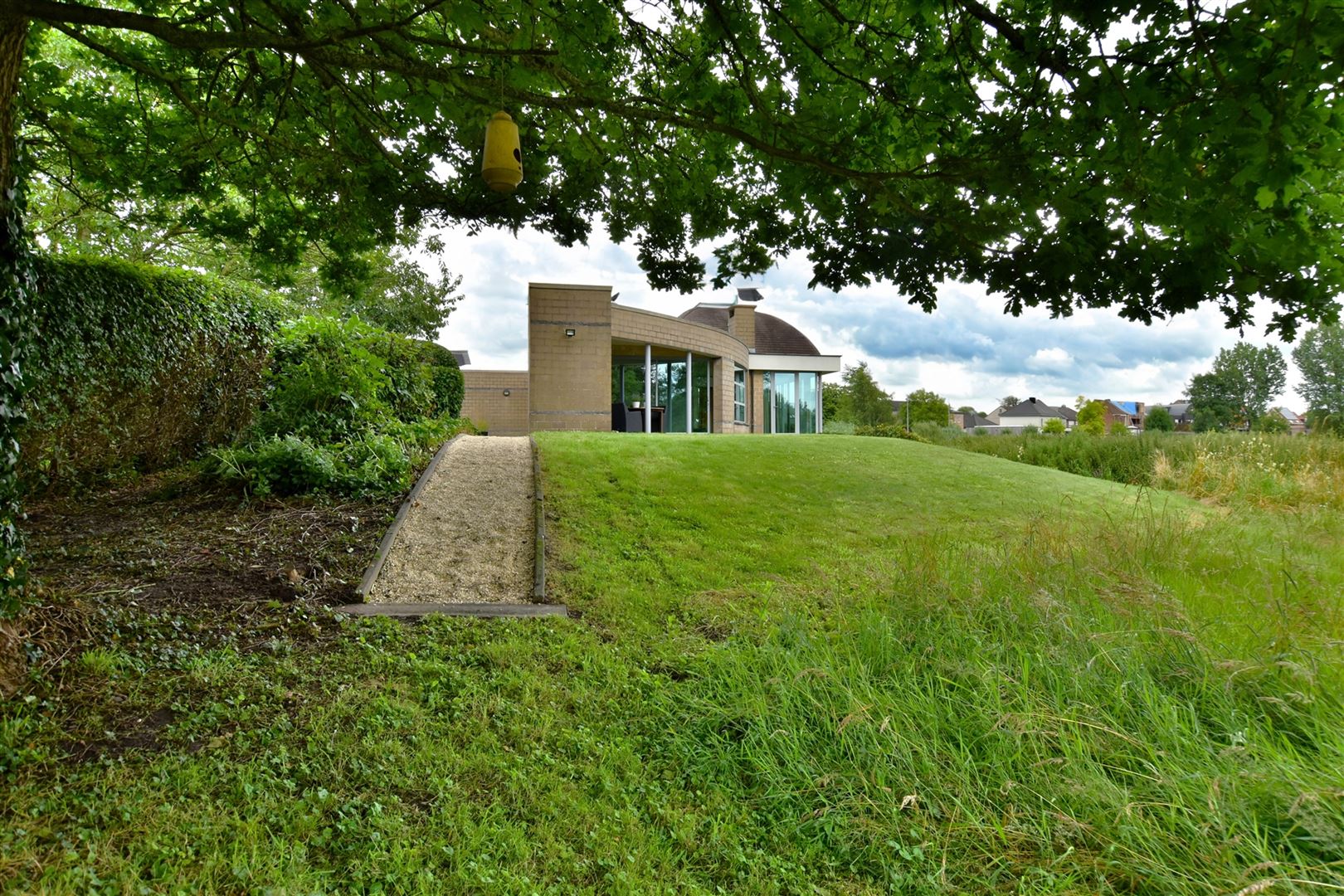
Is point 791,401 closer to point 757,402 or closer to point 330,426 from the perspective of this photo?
point 757,402

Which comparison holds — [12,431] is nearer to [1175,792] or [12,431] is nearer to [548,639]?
[548,639]

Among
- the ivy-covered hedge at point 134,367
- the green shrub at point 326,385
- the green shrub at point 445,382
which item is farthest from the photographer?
the green shrub at point 445,382

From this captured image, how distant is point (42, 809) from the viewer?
2.31 metres

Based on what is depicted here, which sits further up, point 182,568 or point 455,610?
point 182,568

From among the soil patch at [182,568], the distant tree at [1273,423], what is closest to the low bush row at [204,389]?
the soil patch at [182,568]

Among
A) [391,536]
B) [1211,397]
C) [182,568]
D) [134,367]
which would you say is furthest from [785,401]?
[1211,397]

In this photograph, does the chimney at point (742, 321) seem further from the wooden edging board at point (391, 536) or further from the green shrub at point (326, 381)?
the wooden edging board at point (391, 536)

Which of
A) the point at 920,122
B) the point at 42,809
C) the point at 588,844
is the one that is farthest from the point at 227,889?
the point at 920,122

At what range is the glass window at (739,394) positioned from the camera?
2384cm

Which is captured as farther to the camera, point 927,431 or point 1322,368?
point 1322,368

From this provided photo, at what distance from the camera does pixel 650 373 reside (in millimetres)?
21188

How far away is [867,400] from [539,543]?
37521 millimetres

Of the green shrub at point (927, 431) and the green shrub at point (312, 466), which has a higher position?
the green shrub at point (927, 431)

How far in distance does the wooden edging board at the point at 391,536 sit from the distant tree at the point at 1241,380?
55044 mm
